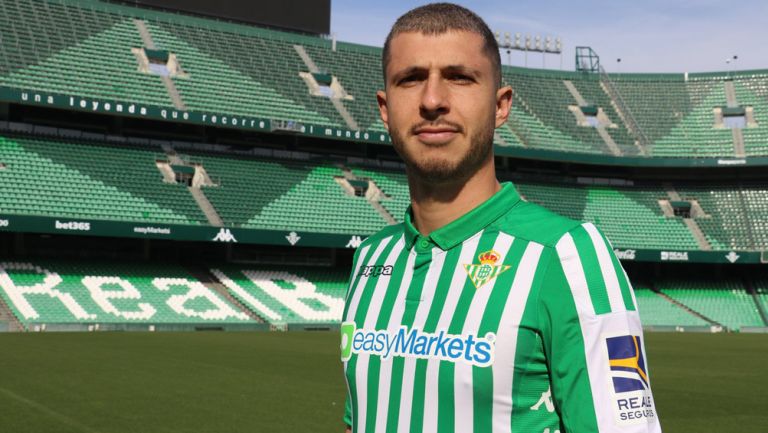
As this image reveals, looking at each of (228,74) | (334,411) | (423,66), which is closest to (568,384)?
(423,66)

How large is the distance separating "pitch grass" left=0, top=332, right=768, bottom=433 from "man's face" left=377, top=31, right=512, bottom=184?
9471mm

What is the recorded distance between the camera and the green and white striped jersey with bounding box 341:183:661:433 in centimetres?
208

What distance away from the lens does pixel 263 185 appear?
4378cm

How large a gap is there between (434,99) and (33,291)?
35374 mm

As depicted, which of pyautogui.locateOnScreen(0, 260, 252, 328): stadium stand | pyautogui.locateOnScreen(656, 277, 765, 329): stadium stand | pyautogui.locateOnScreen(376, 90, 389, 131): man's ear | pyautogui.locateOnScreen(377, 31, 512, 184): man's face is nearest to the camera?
pyautogui.locateOnScreen(377, 31, 512, 184): man's face

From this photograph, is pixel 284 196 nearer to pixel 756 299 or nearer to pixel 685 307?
pixel 685 307

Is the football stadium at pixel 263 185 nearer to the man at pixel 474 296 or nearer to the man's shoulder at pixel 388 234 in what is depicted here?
the man's shoulder at pixel 388 234

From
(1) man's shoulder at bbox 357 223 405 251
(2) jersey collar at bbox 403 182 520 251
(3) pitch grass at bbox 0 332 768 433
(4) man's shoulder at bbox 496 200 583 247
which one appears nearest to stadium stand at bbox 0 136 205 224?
(3) pitch grass at bbox 0 332 768 433

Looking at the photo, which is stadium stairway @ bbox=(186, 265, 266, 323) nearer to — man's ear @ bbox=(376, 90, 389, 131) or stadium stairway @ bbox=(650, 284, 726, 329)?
stadium stairway @ bbox=(650, 284, 726, 329)

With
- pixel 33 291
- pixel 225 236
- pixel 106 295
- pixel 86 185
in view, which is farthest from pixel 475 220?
pixel 86 185

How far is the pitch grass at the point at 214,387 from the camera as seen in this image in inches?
468

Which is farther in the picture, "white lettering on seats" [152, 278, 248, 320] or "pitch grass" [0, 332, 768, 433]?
"white lettering on seats" [152, 278, 248, 320]

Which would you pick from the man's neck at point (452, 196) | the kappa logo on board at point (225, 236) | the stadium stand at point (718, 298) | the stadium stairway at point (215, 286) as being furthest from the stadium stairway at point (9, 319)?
the stadium stand at point (718, 298)

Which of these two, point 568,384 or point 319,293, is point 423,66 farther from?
point 319,293
